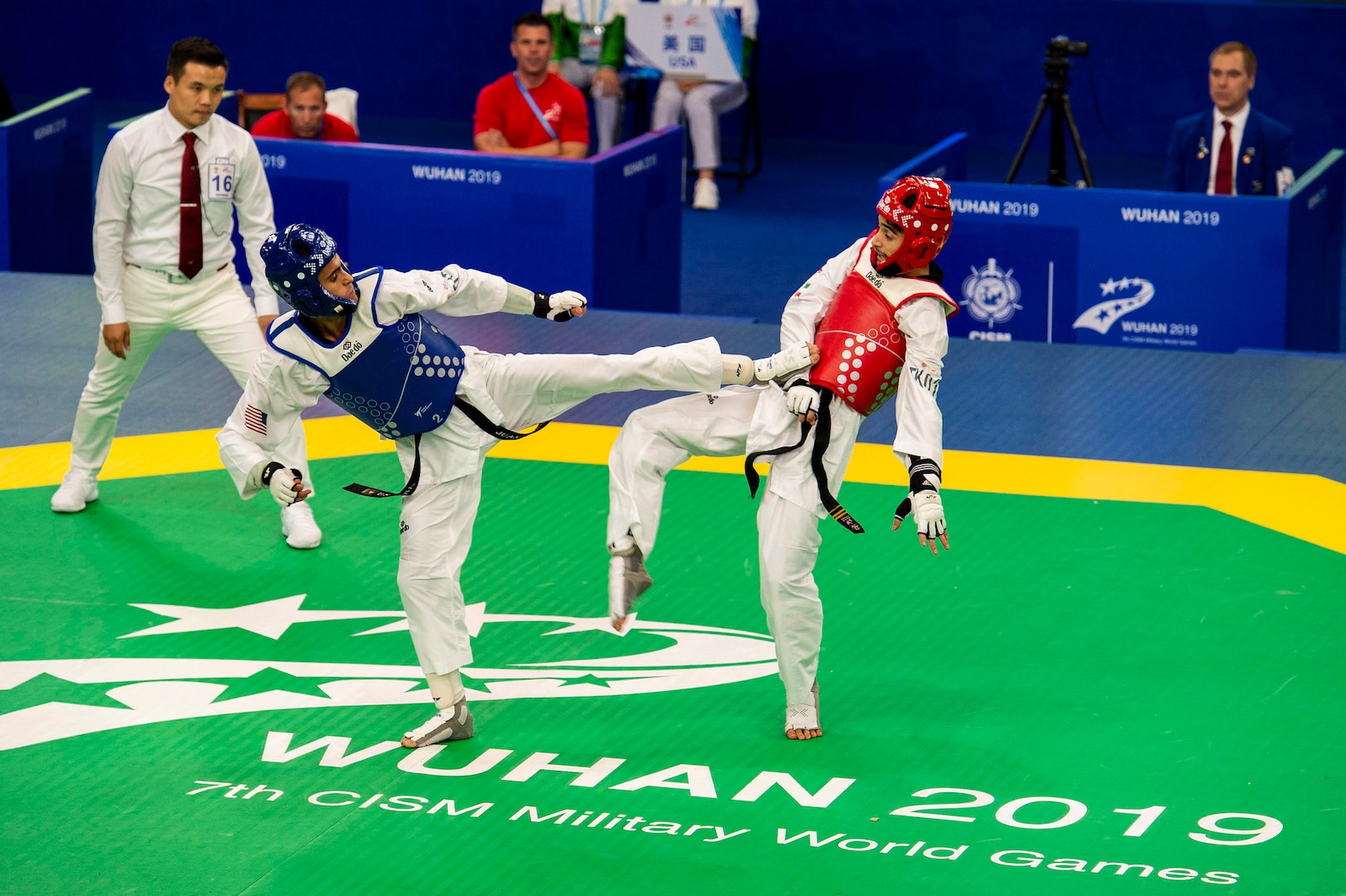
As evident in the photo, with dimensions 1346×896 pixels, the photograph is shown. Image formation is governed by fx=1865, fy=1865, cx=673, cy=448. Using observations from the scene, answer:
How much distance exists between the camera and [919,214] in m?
4.97

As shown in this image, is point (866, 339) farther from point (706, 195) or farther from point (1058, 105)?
point (706, 195)

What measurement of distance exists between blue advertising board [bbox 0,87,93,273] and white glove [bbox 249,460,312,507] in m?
5.95

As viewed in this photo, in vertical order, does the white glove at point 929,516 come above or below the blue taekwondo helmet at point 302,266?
below

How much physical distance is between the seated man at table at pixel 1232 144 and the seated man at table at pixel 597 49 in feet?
13.6

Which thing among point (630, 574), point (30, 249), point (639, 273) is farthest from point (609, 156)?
point (630, 574)

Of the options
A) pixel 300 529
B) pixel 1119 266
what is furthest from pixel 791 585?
pixel 1119 266

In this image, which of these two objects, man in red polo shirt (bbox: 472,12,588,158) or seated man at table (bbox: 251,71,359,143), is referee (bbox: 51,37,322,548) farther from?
man in red polo shirt (bbox: 472,12,588,158)

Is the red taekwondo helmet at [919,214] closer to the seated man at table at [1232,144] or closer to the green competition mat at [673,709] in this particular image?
the green competition mat at [673,709]

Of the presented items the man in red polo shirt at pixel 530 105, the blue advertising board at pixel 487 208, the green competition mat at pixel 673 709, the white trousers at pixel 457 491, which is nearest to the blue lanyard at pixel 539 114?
the man in red polo shirt at pixel 530 105

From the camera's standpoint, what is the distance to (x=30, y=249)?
10.5 m

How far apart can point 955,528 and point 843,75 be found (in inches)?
315

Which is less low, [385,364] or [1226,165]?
[1226,165]

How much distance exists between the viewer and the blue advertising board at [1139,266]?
8.99 metres

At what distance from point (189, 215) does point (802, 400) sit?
2.80 metres
